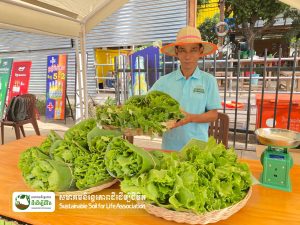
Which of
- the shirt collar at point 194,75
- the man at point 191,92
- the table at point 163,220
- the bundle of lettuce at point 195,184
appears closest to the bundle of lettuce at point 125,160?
the bundle of lettuce at point 195,184

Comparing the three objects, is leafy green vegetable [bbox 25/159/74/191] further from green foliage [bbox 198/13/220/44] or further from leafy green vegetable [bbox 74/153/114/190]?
green foliage [bbox 198/13/220/44]

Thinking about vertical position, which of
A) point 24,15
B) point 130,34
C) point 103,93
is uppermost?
point 130,34

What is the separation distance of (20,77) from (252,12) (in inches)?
462

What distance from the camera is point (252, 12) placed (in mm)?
13227

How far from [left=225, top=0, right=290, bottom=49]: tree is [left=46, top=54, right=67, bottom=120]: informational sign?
987cm

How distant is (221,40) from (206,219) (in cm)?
1319

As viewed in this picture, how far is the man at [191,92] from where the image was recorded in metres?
2.31

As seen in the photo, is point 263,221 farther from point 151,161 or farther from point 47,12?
point 47,12

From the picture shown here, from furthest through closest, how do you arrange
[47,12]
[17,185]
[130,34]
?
[130,34]
[47,12]
[17,185]

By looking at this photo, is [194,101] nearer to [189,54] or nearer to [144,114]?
[189,54]

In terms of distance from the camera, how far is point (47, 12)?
3227 millimetres

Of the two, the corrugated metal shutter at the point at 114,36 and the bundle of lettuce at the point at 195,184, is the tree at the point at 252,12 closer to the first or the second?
the corrugated metal shutter at the point at 114,36

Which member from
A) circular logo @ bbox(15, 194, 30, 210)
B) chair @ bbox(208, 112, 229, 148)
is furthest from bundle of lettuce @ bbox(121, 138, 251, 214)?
chair @ bbox(208, 112, 229, 148)

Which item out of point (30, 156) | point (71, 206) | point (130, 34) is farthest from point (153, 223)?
point (130, 34)
